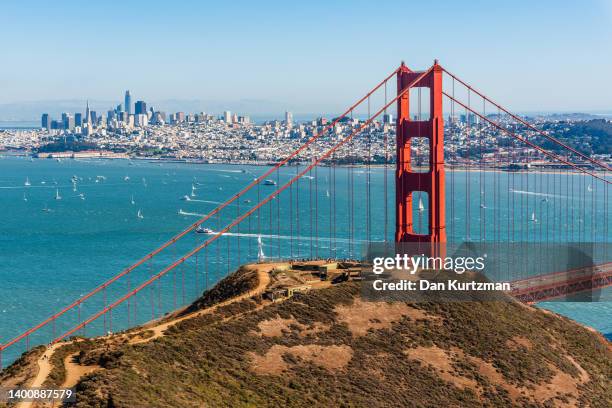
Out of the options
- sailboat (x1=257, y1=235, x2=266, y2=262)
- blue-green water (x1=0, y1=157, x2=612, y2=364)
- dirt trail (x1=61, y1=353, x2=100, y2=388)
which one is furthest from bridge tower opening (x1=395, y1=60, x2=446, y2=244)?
sailboat (x1=257, y1=235, x2=266, y2=262)

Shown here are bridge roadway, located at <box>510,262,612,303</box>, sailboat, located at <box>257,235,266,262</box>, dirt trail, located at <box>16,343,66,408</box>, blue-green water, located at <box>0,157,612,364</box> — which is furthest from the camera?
sailboat, located at <box>257,235,266,262</box>

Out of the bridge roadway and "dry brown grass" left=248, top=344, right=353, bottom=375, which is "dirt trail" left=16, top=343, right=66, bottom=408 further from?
the bridge roadway

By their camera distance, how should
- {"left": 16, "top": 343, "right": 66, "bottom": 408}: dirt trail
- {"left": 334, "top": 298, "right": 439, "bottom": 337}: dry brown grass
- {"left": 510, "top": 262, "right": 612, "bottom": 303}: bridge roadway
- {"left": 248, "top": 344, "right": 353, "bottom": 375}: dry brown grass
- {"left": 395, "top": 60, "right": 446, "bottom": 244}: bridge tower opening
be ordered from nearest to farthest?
{"left": 16, "top": 343, "right": 66, "bottom": 408}: dirt trail, {"left": 248, "top": 344, "right": 353, "bottom": 375}: dry brown grass, {"left": 334, "top": 298, "right": 439, "bottom": 337}: dry brown grass, {"left": 395, "top": 60, "right": 446, "bottom": 244}: bridge tower opening, {"left": 510, "top": 262, "right": 612, "bottom": 303}: bridge roadway

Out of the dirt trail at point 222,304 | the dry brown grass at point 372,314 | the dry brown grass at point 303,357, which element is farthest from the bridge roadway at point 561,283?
the dry brown grass at point 303,357

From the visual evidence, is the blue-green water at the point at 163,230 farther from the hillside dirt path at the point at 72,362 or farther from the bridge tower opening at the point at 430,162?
the hillside dirt path at the point at 72,362

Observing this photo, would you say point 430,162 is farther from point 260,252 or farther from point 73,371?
point 260,252

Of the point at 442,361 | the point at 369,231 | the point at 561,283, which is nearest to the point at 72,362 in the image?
the point at 442,361
